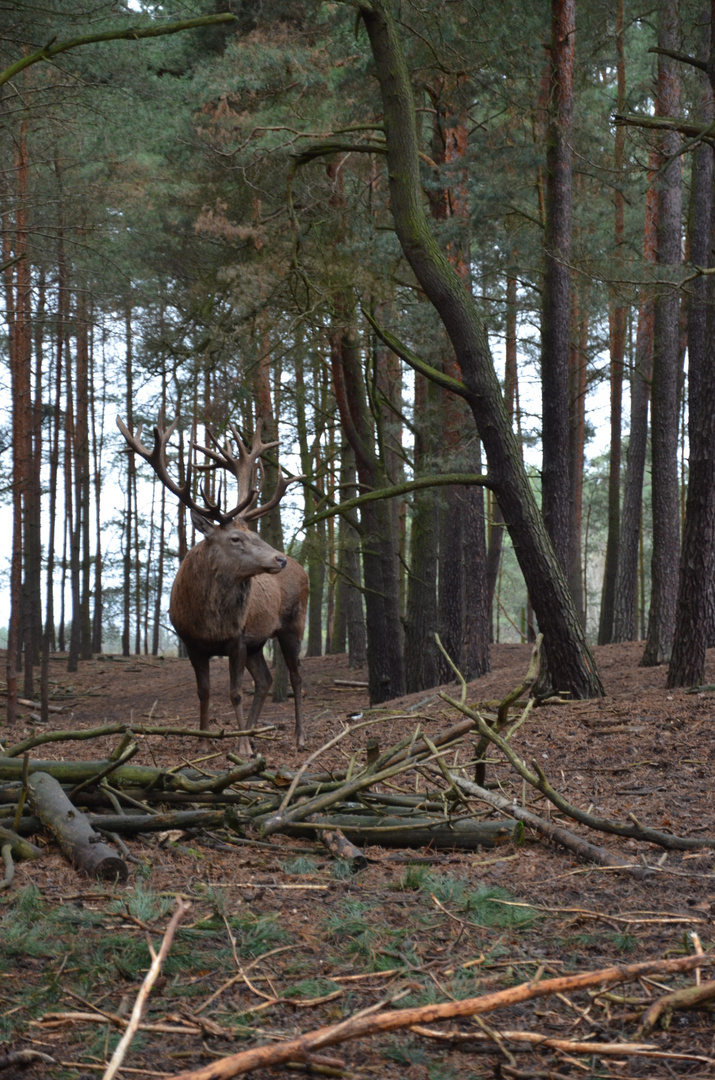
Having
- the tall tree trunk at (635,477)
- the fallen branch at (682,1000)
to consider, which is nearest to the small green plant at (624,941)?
the fallen branch at (682,1000)

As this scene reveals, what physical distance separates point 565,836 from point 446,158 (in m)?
11.9

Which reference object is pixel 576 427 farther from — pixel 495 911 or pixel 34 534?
pixel 495 911

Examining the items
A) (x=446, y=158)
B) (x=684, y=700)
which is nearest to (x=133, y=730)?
(x=684, y=700)

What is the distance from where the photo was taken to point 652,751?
21.7 ft

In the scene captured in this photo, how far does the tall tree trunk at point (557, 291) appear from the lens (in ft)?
32.8

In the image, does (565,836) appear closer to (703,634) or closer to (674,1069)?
(674,1069)

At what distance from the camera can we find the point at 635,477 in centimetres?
1680

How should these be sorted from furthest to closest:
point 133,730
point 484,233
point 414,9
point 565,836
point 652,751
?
point 484,233
point 414,9
point 652,751
point 133,730
point 565,836

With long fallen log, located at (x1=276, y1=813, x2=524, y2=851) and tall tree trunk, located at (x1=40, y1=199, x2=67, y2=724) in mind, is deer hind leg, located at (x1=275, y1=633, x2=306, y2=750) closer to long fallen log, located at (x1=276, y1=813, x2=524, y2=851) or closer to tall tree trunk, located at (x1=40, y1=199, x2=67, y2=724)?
tall tree trunk, located at (x1=40, y1=199, x2=67, y2=724)

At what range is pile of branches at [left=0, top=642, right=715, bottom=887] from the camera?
4344mm

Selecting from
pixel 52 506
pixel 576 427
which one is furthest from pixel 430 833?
pixel 52 506

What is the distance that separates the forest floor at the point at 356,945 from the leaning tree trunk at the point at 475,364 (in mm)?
3453

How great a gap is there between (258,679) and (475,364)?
12.6 feet

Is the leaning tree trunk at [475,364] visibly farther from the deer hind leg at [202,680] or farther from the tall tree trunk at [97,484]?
the tall tree trunk at [97,484]
